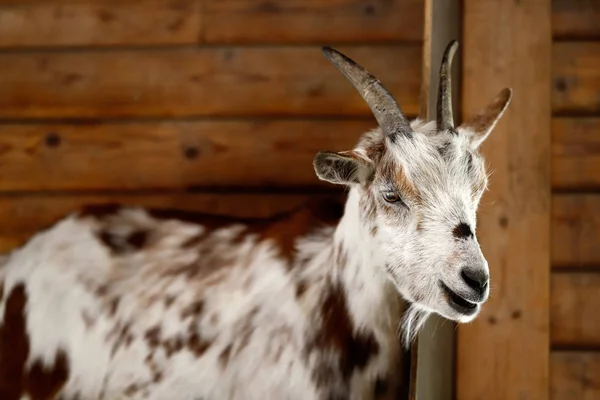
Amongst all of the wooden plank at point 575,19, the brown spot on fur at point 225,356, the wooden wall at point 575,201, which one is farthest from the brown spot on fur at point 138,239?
the wooden plank at point 575,19

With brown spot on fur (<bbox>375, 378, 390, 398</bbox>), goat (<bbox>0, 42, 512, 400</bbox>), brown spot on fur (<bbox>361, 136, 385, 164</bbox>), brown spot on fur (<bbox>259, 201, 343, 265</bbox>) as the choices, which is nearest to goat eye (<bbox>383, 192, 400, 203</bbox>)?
goat (<bbox>0, 42, 512, 400</bbox>)

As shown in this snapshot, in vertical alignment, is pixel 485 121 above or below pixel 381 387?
above

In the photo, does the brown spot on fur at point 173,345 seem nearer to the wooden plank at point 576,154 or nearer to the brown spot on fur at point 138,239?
the brown spot on fur at point 138,239

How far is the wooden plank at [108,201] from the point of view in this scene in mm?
2367

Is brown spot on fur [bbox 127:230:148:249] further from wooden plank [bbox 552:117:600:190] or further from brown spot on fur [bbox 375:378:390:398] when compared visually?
wooden plank [bbox 552:117:600:190]

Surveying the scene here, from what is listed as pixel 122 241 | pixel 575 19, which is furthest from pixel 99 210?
pixel 575 19

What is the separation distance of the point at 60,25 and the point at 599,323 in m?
2.04

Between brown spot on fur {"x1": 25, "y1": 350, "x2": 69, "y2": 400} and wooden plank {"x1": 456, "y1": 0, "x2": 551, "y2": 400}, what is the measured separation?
1184 millimetres

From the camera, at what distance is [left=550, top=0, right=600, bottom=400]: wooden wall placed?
221 cm

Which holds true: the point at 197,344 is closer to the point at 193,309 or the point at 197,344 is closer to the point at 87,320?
the point at 193,309

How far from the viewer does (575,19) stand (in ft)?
7.52

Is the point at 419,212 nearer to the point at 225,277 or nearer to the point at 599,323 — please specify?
the point at 225,277

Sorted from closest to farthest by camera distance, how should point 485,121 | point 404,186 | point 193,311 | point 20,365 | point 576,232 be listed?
point 404,186 → point 485,121 → point 193,311 → point 20,365 → point 576,232

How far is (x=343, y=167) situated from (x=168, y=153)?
88 cm
